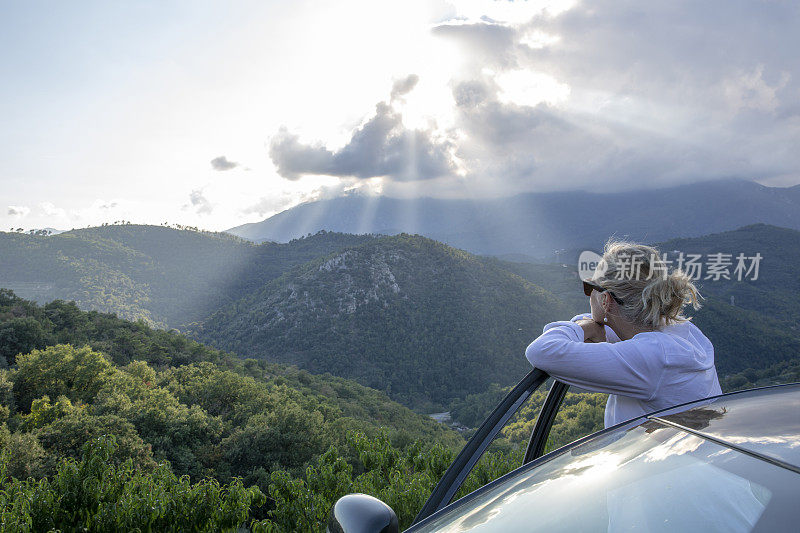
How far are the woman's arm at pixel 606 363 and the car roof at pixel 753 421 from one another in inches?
6.7

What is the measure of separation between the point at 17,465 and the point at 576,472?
945cm

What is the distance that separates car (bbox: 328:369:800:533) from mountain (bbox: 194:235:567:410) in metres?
52.9

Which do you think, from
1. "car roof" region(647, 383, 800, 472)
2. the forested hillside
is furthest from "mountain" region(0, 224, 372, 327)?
"car roof" region(647, 383, 800, 472)

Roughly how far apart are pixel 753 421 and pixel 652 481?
0.39 metres

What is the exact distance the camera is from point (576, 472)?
1143 mm

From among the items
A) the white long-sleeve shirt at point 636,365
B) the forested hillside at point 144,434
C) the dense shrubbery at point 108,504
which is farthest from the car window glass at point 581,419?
the white long-sleeve shirt at point 636,365

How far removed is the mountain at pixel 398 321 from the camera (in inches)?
2208

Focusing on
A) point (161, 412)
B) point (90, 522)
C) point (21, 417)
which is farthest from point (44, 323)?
point (90, 522)

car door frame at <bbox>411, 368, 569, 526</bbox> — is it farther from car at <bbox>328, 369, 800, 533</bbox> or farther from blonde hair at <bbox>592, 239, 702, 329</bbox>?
blonde hair at <bbox>592, 239, 702, 329</bbox>

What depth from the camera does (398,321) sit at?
2486 inches

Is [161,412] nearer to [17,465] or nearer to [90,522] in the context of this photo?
[17,465]

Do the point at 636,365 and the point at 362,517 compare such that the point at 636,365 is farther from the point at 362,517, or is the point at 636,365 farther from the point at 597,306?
the point at 362,517

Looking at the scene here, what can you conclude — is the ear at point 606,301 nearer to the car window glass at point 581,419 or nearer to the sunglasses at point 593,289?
the sunglasses at point 593,289

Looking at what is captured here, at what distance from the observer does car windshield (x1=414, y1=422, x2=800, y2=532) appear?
2.74 ft
